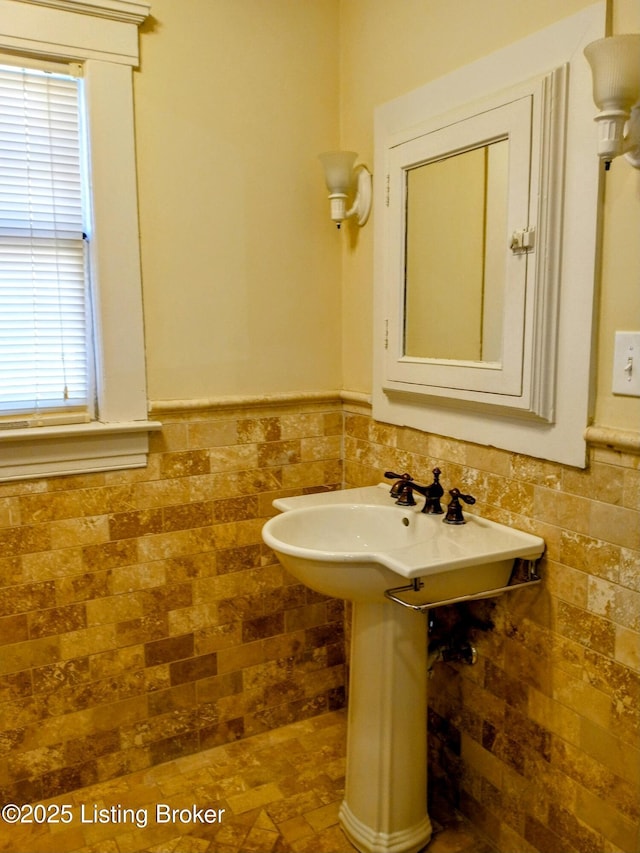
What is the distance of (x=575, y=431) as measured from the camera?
141cm

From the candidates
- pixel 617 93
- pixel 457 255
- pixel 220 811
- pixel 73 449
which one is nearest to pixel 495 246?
pixel 457 255

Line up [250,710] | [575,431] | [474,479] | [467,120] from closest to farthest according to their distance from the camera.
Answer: [575,431] → [467,120] → [474,479] → [250,710]

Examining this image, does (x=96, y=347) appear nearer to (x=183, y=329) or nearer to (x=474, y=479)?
(x=183, y=329)

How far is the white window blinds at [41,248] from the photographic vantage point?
1733mm

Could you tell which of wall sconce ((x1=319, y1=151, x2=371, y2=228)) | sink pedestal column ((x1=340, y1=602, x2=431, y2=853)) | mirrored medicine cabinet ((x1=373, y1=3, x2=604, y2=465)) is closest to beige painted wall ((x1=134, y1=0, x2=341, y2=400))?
wall sconce ((x1=319, y1=151, x2=371, y2=228))

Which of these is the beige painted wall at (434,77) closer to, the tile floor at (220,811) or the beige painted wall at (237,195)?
the beige painted wall at (237,195)

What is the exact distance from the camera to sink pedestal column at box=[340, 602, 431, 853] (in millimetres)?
1652

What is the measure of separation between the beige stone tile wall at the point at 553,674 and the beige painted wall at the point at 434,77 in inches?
9.5

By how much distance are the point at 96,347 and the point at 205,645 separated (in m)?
0.97

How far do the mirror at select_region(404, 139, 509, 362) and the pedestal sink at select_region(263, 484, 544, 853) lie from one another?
0.46 metres

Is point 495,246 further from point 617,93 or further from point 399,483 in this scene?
A: point 399,483

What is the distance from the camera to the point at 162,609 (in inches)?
79.4

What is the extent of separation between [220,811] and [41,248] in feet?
5.31

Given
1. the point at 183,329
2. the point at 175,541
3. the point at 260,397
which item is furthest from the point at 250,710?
the point at 183,329
